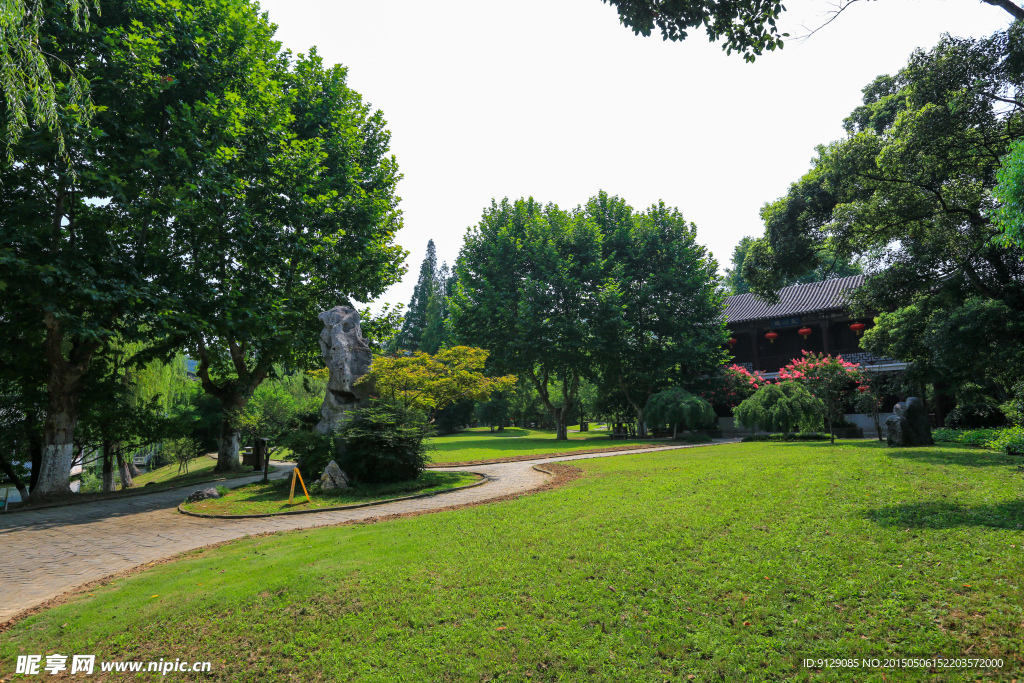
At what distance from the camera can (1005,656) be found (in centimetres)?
328

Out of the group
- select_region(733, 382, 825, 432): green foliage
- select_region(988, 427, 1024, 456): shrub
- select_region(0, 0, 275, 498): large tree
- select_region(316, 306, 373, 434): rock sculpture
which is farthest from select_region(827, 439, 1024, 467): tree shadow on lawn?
select_region(0, 0, 275, 498): large tree

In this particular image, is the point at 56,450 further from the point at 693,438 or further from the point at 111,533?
the point at 693,438

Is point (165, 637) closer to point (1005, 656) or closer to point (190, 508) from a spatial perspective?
point (1005, 656)

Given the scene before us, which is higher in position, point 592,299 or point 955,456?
point 592,299

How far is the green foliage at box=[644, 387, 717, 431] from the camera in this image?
23812mm

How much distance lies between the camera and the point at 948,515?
6.08 metres

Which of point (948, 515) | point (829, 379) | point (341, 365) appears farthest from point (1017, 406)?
point (341, 365)

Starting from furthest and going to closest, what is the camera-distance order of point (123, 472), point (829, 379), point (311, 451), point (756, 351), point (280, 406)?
point (756, 351) → point (280, 406) → point (123, 472) → point (829, 379) → point (311, 451)

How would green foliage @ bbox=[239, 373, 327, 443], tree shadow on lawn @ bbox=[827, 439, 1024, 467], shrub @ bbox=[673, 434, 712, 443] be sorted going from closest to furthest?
tree shadow on lawn @ bbox=[827, 439, 1024, 467] < green foliage @ bbox=[239, 373, 327, 443] < shrub @ bbox=[673, 434, 712, 443]

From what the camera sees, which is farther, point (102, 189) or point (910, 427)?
point (910, 427)

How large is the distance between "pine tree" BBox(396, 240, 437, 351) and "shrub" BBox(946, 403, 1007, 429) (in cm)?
4191

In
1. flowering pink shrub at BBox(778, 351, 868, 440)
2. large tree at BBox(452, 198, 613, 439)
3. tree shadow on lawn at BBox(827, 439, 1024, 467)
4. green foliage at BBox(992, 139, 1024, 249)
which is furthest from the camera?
large tree at BBox(452, 198, 613, 439)

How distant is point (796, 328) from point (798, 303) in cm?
159

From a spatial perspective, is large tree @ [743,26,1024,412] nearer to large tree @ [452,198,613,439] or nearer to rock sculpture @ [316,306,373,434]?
large tree @ [452,198,613,439]
